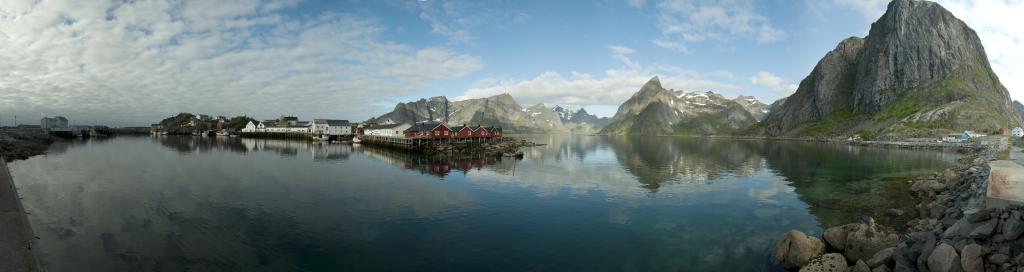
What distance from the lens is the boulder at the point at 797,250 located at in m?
A: 16.2

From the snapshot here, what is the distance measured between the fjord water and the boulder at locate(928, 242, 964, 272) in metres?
5.36

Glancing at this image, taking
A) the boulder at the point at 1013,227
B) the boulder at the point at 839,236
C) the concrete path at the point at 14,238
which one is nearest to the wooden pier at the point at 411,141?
the concrete path at the point at 14,238

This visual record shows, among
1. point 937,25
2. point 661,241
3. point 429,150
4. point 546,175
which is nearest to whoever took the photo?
point 661,241

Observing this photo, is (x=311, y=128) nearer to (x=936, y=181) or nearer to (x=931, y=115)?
(x=936, y=181)

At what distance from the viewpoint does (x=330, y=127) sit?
14062 cm

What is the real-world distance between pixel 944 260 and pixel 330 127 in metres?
150

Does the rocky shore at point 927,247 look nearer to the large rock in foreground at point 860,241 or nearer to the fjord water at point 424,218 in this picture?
the large rock in foreground at point 860,241

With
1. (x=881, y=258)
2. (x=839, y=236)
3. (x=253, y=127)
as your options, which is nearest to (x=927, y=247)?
(x=881, y=258)

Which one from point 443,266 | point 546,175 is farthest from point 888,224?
point 546,175

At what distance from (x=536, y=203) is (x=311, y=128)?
455 ft

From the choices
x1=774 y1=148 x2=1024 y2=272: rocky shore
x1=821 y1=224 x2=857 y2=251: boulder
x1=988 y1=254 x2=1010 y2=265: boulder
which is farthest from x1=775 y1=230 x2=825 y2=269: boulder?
x1=988 y1=254 x2=1010 y2=265: boulder

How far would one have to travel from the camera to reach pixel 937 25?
6865 inches

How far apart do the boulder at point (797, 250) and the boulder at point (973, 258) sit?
491 centimetres

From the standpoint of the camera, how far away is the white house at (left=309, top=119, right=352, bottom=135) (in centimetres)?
14025
